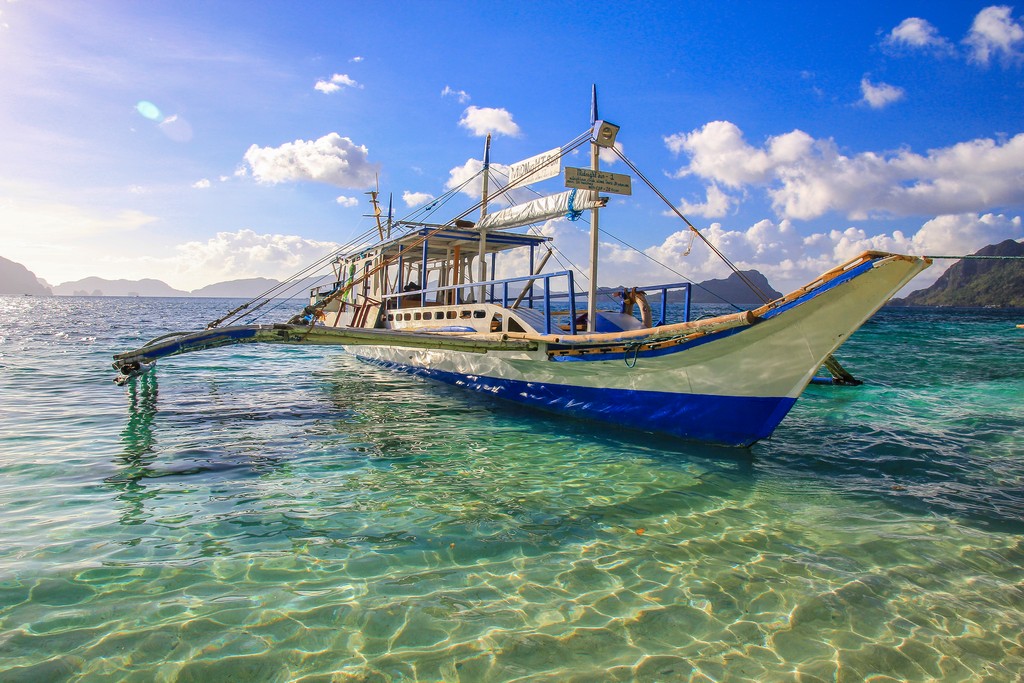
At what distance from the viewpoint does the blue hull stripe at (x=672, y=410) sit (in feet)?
25.7

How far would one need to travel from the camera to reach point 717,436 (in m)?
8.35

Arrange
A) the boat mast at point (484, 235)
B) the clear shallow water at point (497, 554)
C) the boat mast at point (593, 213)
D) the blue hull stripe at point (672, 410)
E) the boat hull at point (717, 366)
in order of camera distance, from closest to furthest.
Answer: the clear shallow water at point (497, 554) < the boat hull at point (717, 366) < the blue hull stripe at point (672, 410) < the boat mast at point (593, 213) < the boat mast at point (484, 235)

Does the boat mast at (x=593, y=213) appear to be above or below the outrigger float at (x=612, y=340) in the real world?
above

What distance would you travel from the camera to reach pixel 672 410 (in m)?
8.66

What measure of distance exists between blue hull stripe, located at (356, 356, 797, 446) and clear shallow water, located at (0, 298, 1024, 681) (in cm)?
32

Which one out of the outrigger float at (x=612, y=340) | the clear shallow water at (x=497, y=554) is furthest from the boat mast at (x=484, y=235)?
the clear shallow water at (x=497, y=554)

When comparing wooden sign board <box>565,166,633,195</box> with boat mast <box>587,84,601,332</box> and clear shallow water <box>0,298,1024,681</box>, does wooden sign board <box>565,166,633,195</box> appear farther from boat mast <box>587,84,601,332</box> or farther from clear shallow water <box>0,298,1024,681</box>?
clear shallow water <box>0,298,1024,681</box>

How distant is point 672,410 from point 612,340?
149 cm

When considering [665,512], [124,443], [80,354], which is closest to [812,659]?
[665,512]

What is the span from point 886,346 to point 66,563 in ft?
125

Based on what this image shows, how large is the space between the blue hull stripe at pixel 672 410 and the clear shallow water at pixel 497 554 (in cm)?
32

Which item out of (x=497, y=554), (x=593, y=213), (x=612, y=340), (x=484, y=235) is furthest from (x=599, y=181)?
(x=497, y=554)

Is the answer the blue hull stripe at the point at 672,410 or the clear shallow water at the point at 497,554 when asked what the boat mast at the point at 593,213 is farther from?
the clear shallow water at the point at 497,554

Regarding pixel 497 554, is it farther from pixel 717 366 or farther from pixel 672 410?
pixel 672 410
